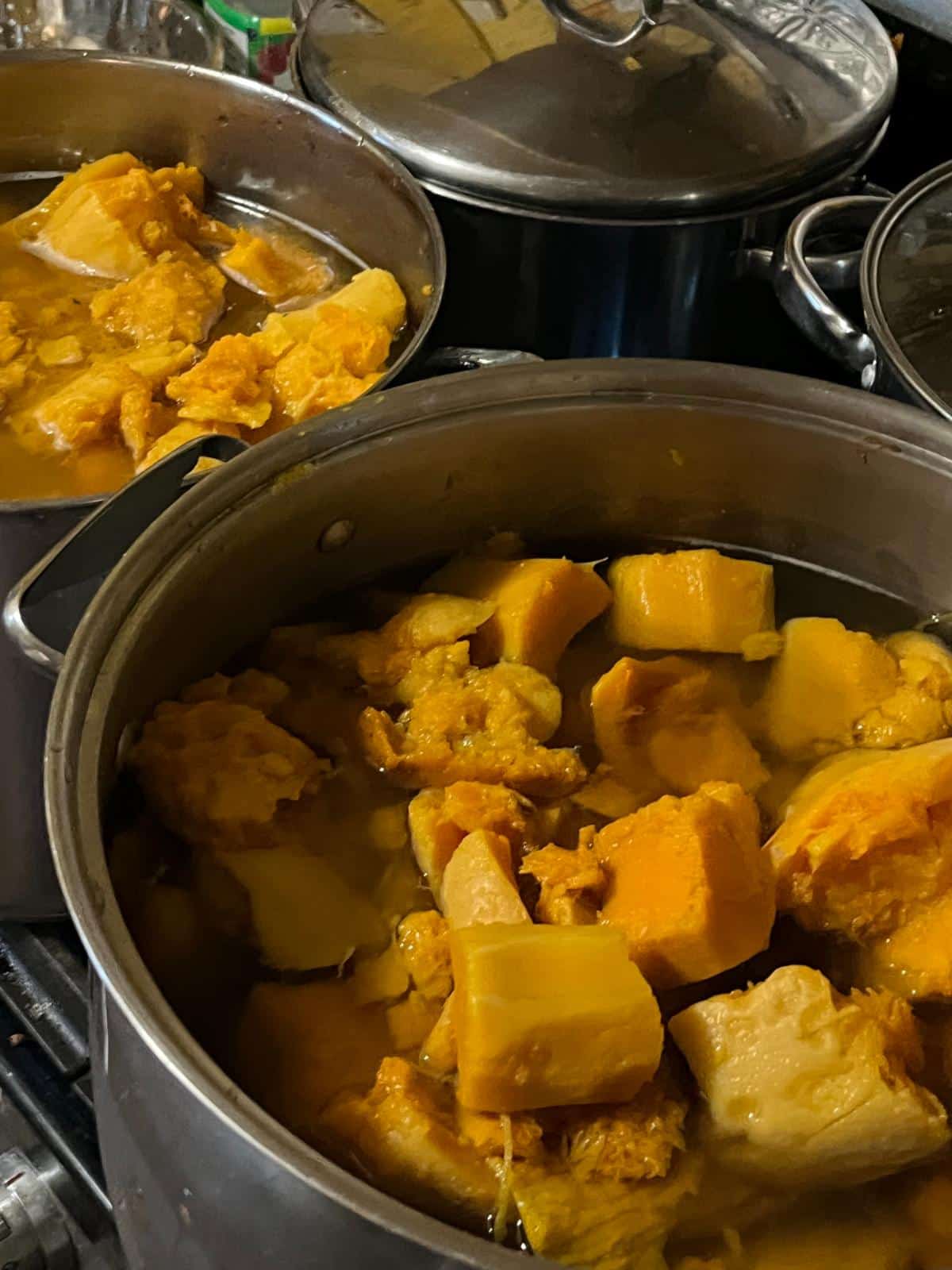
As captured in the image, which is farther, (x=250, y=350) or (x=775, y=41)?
(x=775, y=41)

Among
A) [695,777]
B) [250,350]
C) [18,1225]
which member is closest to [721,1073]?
[695,777]

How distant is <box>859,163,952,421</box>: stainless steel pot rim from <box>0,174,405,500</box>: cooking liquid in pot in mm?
402

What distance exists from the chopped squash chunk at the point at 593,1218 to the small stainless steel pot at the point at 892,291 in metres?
0.53

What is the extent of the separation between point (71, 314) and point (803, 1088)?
908 mm

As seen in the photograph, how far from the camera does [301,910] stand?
719 mm

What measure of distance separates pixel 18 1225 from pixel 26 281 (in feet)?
2.65

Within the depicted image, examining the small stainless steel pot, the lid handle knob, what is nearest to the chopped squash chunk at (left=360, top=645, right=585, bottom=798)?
the small stainless steel pot

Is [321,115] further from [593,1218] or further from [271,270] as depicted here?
[593,1218]

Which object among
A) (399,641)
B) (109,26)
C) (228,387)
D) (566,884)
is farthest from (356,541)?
(109,26)

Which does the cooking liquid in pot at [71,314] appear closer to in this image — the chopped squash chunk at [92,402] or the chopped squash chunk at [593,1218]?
the chopped squash chunk at [92,402]

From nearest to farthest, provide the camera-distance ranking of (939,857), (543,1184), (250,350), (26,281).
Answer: (543,1184), (939,857), (250,350), (26,281)

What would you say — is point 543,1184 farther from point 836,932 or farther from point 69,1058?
point 69,1058

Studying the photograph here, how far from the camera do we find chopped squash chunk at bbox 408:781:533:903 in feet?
2.43

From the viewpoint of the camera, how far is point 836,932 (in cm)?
74
